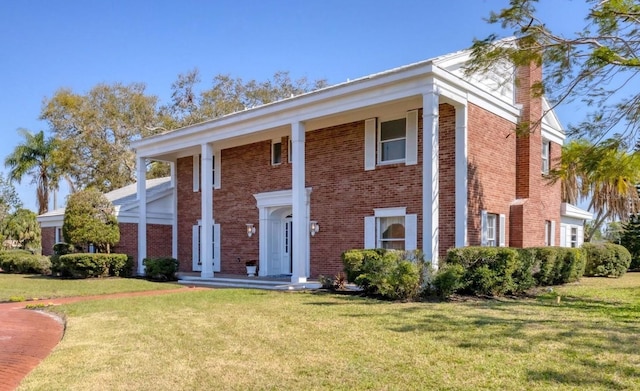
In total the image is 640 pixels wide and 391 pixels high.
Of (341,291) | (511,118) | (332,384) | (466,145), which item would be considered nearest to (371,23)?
(466,145)

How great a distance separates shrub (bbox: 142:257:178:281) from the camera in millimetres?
18250

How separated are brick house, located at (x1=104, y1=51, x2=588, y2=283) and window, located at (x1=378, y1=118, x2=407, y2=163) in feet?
0.10

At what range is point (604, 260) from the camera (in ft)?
66.7

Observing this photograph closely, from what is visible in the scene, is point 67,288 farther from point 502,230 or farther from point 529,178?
point 529,178

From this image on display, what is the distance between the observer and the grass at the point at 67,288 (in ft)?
45.5

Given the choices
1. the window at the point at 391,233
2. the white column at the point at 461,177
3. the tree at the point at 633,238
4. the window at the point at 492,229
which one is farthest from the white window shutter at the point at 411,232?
the tree at the point at 633,238

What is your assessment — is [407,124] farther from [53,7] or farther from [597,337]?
[53,7]

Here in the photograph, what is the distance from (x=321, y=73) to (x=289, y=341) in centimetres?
3457

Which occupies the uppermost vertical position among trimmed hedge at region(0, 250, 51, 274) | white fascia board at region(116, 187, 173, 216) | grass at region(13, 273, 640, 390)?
white fascia board at region(116, 187, 173, 216)

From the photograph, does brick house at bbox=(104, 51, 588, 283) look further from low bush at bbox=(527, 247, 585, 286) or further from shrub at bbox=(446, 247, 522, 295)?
low bush at bbox=(527, 247, 585, 286)

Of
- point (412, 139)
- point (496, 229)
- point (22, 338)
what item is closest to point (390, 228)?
point (412, 139)

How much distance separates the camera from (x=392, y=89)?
13.4m

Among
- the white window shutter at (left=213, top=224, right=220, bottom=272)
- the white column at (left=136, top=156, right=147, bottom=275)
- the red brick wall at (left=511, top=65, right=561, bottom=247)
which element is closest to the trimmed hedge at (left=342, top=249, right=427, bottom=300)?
the red brick wall at (left=511, top=65, right=561, bottom=247)

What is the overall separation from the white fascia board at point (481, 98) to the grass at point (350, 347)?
18.6 feet
